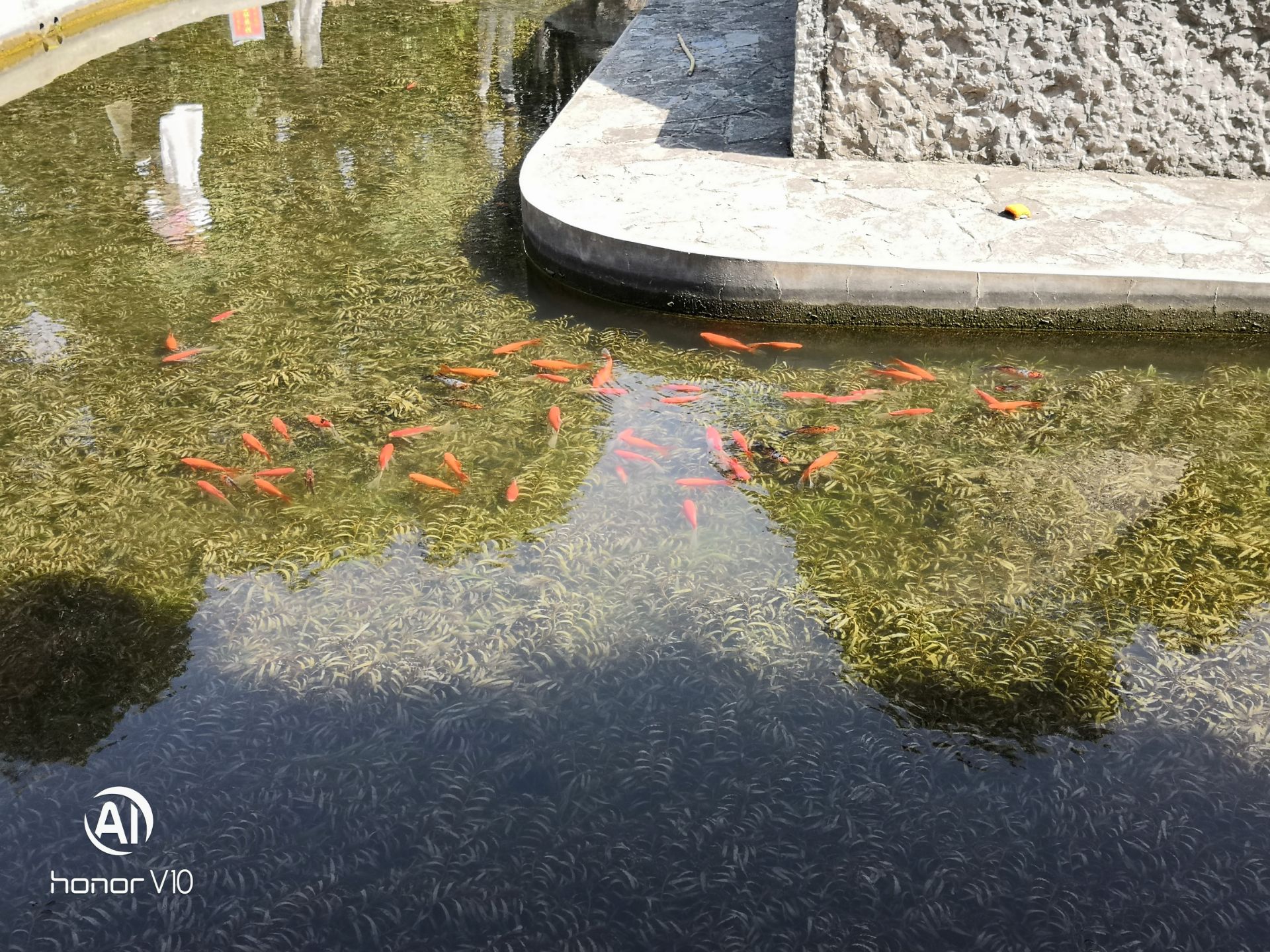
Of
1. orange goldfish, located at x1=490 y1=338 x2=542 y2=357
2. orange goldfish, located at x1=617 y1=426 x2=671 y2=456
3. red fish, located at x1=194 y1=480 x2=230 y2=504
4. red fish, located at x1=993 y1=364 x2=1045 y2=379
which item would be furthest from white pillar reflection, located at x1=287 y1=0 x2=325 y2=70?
red fish, located at x1=993 y1=364 x2=1045 y2=379

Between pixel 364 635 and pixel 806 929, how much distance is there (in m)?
1.87

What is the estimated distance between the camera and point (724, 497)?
178 inches

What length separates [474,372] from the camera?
5.40m

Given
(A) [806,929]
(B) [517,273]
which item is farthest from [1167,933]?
(B) [517,273]

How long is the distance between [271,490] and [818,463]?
2.41 meters

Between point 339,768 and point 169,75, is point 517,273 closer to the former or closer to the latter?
point 339,768

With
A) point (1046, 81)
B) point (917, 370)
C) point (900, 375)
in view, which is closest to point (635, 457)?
point (900, 375)

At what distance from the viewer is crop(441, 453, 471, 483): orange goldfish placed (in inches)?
185

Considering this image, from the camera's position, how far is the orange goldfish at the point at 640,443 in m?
4.84
